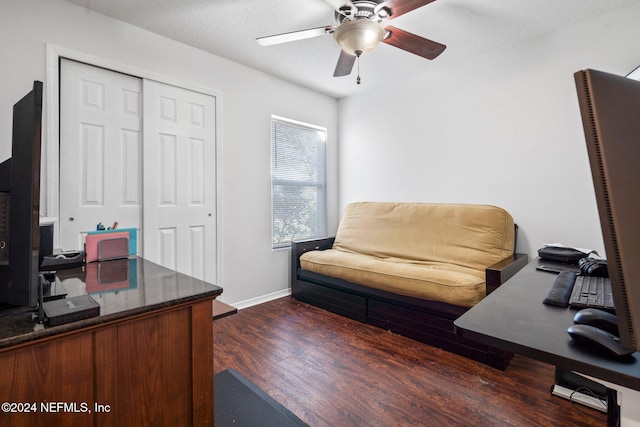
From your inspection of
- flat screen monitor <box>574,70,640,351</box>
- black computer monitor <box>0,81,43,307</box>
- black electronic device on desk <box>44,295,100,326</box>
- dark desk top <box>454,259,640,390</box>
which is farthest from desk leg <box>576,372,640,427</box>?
black computer monitor <box>0,81,43,307</box>

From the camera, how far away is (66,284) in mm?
1116

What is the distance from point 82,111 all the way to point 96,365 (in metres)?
2.09

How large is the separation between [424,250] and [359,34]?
75.5 inches

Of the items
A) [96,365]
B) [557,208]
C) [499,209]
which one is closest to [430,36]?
[499,209]

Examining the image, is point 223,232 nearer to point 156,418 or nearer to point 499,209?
point 156,418

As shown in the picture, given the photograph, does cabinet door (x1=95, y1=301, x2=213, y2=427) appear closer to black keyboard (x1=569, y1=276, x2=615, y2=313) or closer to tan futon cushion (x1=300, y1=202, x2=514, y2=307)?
black keyboard (x1=569, y1=276, x2=615, y2=313)

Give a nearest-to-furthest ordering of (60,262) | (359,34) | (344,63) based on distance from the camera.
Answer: (60,262) → (359,34) → (344,63)

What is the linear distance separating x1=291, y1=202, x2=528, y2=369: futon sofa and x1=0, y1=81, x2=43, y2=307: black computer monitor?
2.14 metres

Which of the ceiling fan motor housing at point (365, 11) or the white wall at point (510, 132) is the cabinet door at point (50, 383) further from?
the white wall at point (510, 132)

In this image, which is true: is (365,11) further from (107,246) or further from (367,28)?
(107,246)

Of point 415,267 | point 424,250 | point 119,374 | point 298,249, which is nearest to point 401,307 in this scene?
point 415,267

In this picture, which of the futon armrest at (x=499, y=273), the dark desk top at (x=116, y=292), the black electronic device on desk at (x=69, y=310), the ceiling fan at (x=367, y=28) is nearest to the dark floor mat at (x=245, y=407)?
the dark desk top at (x=116, y=292)

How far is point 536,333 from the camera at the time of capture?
693 mm

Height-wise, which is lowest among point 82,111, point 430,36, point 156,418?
point 156,418
